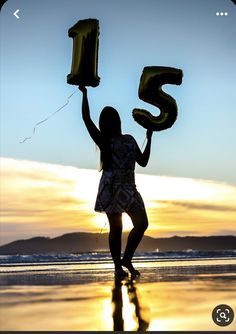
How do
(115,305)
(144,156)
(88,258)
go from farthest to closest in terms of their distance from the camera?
(88,258) → (144,156) → (115,305)

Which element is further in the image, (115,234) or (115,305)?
(115,234)

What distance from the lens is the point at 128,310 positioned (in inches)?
136

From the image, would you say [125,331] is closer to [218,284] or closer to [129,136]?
[218,284]

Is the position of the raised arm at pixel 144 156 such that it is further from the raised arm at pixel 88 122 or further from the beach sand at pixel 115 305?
the beach sand at pixel 115 305

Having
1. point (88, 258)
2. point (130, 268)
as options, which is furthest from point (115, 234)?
point (88, 258)

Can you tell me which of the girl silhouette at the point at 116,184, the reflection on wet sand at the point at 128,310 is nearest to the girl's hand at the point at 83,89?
the girl silhouette at the point at 116,184

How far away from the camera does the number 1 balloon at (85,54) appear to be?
6.35 meters

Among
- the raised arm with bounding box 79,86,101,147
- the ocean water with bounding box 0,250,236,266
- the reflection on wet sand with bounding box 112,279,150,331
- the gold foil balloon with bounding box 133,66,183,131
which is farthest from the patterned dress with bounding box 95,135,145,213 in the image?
the ocean water with bounding box 0,250,236,266

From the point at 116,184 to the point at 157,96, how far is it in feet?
3.75

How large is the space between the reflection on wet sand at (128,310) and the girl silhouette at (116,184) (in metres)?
1.56

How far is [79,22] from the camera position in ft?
21.1

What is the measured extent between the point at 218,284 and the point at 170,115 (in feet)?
7.39

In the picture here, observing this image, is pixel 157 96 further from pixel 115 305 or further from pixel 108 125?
pixel 115 305

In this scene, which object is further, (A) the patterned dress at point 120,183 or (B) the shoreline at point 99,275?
(A) the patterned dress at point 120,183
